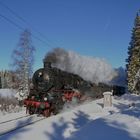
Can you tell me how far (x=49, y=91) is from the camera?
23609 millimetres

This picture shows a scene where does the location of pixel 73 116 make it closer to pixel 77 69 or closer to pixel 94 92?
pixel 94 92

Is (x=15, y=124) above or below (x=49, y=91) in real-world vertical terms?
below

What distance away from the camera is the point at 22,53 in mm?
51250

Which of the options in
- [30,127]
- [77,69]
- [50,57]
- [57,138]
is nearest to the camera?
[57,138]

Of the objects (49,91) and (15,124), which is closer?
(15,124)

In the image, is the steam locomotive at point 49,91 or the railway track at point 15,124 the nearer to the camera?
the railway track at point 15,124

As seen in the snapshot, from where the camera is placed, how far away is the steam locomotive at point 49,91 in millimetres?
22406

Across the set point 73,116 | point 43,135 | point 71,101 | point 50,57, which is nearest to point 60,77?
point 71,101

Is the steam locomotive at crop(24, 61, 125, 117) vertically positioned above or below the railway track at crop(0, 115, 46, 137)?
above

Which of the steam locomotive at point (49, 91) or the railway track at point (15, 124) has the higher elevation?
the steam locomotive at point (49, 91)

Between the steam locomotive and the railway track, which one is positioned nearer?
the railway track

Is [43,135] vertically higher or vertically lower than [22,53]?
lower

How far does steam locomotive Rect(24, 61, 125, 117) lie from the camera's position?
882 inches

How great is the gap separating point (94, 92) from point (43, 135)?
22.1m
